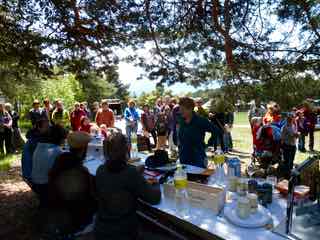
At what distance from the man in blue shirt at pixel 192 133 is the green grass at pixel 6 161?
4688mm

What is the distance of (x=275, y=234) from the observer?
169 centimetres

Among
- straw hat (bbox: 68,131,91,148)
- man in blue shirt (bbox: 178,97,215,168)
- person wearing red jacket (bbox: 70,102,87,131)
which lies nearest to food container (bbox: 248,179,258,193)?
man in blue shirt (bbox: 178,97,215,168)

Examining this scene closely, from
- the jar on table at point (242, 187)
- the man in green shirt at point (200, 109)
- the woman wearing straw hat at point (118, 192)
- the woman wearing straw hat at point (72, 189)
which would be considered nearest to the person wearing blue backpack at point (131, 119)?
the man in green shirt at point (200, 109)

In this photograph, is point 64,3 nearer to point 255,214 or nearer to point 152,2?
point 152,2

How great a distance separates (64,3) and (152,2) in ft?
4.08

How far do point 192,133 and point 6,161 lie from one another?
5.57 metres

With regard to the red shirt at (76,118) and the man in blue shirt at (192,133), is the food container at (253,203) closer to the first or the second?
the man in blue shirt at (192,133)

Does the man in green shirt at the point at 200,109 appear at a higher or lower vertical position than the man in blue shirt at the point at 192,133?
higher

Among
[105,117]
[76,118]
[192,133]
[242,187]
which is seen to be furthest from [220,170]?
[76,118]

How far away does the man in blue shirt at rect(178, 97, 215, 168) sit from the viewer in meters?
3.32

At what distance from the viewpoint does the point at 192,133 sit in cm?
337

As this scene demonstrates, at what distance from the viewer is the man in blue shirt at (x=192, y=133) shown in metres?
3.32

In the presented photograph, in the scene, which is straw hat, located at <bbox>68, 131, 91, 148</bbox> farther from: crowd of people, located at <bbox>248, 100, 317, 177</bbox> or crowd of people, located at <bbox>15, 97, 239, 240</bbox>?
crowd of people, located at <bbox>248, 100, 317, 177</bbox>

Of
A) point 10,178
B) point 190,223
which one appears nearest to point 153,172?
point 190,223
